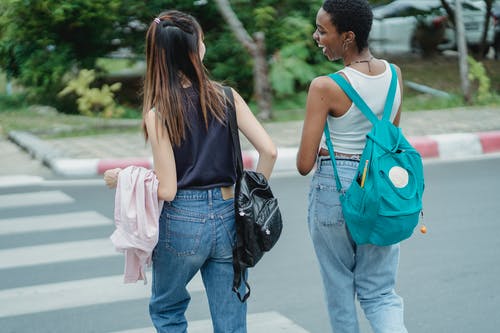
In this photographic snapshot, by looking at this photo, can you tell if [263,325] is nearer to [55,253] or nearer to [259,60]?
[55,253]

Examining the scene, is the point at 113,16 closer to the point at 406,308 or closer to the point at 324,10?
the point at 406,308

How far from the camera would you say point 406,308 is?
477 cm

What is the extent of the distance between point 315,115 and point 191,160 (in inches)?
18.3

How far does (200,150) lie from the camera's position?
2.96 m

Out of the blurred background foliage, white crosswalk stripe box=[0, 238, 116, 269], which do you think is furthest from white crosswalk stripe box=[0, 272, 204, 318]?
the blurred background foliage

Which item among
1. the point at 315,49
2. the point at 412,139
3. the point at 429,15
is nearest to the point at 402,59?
the point at 429,15

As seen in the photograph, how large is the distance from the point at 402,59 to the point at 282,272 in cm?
1201

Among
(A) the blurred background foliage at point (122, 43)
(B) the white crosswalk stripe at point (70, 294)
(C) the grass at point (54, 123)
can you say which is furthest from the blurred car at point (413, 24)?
(B) the white crosswalk stripe at point (70, 294)

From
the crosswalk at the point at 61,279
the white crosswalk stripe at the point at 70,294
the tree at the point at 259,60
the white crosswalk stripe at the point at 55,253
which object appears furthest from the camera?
the tree at the point at 259,60

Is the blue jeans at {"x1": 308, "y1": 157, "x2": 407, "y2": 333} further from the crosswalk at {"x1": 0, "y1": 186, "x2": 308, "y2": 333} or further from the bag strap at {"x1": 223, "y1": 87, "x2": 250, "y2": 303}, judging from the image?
the crosswalk at {"x1": 0, "y1": 186, "x2": 308, "y2": 333}

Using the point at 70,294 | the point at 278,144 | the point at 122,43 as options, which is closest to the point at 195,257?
the point at 70,294

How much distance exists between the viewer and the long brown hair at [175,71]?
9.52ft

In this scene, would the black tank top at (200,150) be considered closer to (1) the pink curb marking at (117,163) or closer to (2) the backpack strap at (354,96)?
(2) the backpack strap at (354,96)

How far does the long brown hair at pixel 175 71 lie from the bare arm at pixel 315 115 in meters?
0.30
